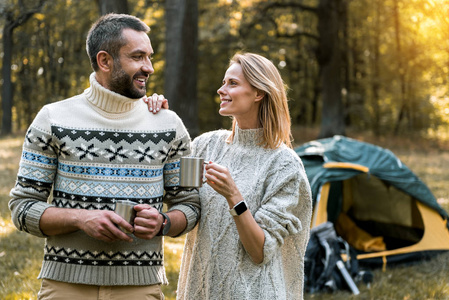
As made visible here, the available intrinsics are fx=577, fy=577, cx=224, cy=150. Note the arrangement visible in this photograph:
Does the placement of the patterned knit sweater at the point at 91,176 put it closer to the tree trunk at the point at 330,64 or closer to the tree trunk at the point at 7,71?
the tree trunk at the point at 330,64

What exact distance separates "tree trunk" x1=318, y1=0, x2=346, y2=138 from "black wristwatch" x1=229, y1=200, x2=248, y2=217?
1628cm

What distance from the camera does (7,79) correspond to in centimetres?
2458

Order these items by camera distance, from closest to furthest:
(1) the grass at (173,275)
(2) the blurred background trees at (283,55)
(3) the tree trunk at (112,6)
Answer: (1) the grass at (173,275) → (3) the tree trunk at (112,6) → (2) the blurred background trees at (283,55)

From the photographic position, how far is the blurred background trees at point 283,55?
15.7 m

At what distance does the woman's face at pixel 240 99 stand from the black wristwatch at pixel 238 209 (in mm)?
571

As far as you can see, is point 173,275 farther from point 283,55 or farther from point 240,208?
point 283,55

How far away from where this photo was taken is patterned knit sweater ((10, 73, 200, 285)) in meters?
2.54

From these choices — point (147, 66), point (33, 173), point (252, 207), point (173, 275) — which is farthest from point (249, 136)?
point (173, 275)

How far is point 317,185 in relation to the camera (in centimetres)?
638

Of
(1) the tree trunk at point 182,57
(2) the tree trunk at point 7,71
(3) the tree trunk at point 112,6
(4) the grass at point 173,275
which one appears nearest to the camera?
(4) the grass at point 173,275

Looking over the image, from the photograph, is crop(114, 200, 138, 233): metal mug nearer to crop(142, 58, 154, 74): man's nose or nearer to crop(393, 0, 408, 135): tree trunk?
crop(142, 58, 154, 74): man's nose

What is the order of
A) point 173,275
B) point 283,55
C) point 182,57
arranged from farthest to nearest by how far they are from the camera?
point 283,55, point 182,57, point 173,275

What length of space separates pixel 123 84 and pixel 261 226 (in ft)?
3.08

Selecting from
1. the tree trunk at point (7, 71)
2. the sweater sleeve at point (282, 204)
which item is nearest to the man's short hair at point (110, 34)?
the sweater sleeve at point (282, 204)
